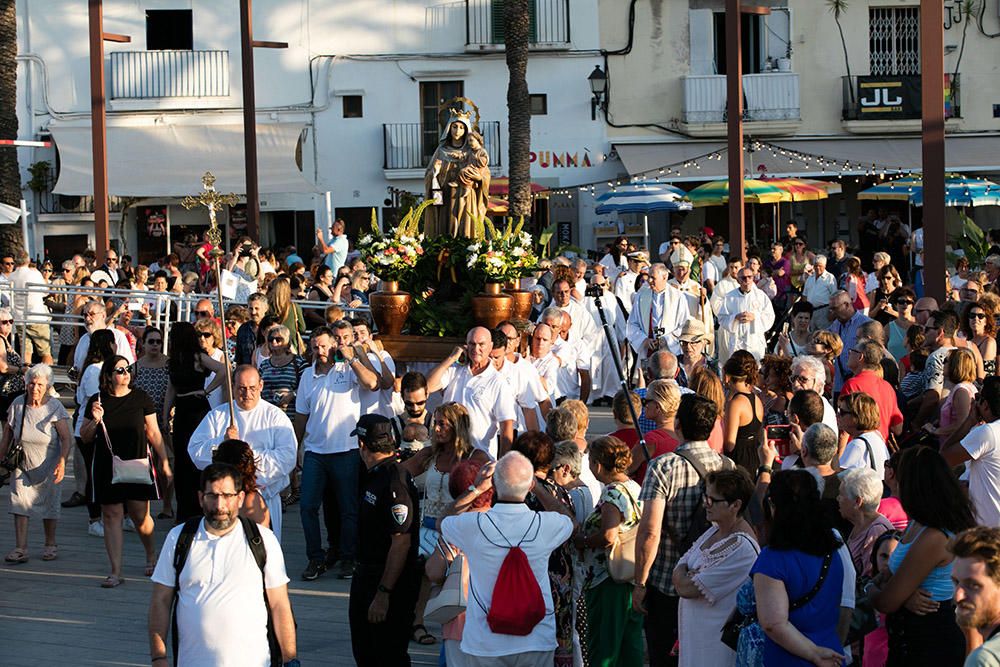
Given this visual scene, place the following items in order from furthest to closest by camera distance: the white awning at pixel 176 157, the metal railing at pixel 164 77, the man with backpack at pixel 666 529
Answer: the metal railing at pixel 164 77
the white awning at pixel 176 157
the man with backpack at pixel 666 529

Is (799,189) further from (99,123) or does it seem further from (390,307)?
(390,307)

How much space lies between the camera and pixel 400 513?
723 cm

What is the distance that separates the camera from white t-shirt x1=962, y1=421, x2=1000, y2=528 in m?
7.65

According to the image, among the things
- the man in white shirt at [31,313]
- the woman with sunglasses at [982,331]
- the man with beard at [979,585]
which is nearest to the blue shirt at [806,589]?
the man with beard at [979,585]

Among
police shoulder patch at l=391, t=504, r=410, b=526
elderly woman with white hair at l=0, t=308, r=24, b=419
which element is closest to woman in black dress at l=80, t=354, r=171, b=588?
elderly woman with white hair at l=0, t=308, r=24, b=419

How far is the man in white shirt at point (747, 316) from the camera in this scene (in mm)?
15086

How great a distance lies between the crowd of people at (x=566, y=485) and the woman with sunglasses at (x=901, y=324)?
2 centimetres

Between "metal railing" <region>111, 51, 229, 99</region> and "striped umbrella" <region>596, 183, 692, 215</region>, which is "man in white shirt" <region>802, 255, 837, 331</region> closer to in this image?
"striped umbrella" <region>596, 183, 692, 215</region>

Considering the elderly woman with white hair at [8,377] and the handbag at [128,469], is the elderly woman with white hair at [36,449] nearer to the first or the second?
the handbag at [128,469]

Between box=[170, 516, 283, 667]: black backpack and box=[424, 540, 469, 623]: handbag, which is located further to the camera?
box=[424, 540, 469, 623]: handbag

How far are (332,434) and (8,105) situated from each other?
16054 mm

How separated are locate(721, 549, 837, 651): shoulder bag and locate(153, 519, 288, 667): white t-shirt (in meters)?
1.88

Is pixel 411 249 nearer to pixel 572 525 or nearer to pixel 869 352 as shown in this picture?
pixel 869 352

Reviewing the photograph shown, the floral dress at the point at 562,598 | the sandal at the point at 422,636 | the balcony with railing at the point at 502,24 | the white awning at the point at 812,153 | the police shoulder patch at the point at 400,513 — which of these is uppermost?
the balcony with railing at the point at 502,24
